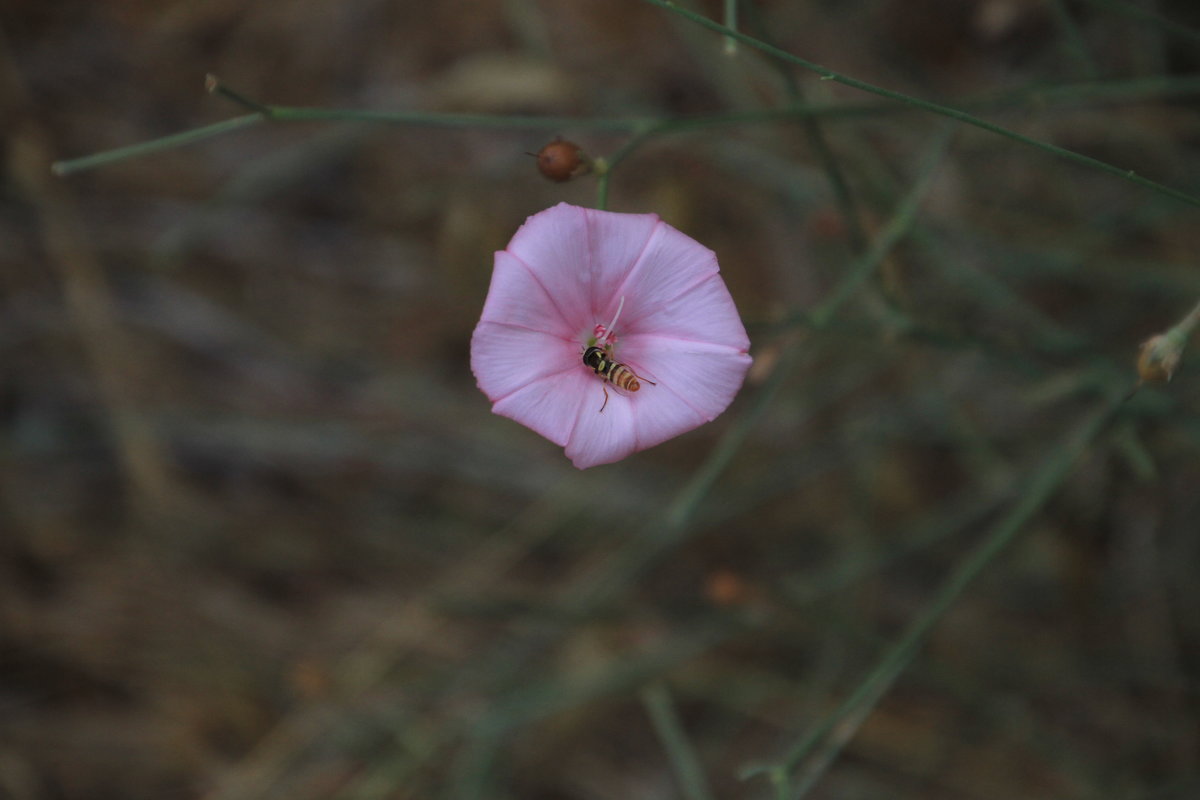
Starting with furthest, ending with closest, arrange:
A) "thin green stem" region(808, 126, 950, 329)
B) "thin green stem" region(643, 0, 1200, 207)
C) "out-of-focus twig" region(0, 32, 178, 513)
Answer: "out-of-focus twig" region(0, 32, 178, 513), "thin green stem" region(808, 126, 950, 329), "thin green stem" region(643, 0, 1200, 207)

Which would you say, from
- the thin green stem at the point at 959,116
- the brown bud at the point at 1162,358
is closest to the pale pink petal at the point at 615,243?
the thin green stem at the point at 959,116

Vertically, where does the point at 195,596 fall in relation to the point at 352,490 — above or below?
below

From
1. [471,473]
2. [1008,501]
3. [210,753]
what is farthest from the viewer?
[471,473]

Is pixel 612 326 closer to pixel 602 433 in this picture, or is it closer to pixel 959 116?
pixel 602 433

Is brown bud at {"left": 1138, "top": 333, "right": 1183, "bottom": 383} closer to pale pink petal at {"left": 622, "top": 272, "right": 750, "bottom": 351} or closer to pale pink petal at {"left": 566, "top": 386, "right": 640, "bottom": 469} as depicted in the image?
pale pink petal at {"left": 622, "top": 272, "right": 750, "bottom": 351}

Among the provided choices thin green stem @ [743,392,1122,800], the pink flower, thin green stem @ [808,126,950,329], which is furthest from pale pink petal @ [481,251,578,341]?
thin green stem @ [743,392,1122,800]

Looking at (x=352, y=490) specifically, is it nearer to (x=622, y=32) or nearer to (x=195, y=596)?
(x=195, y=596)

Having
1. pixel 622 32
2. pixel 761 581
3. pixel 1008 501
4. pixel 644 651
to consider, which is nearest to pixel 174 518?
pixel 644 651
